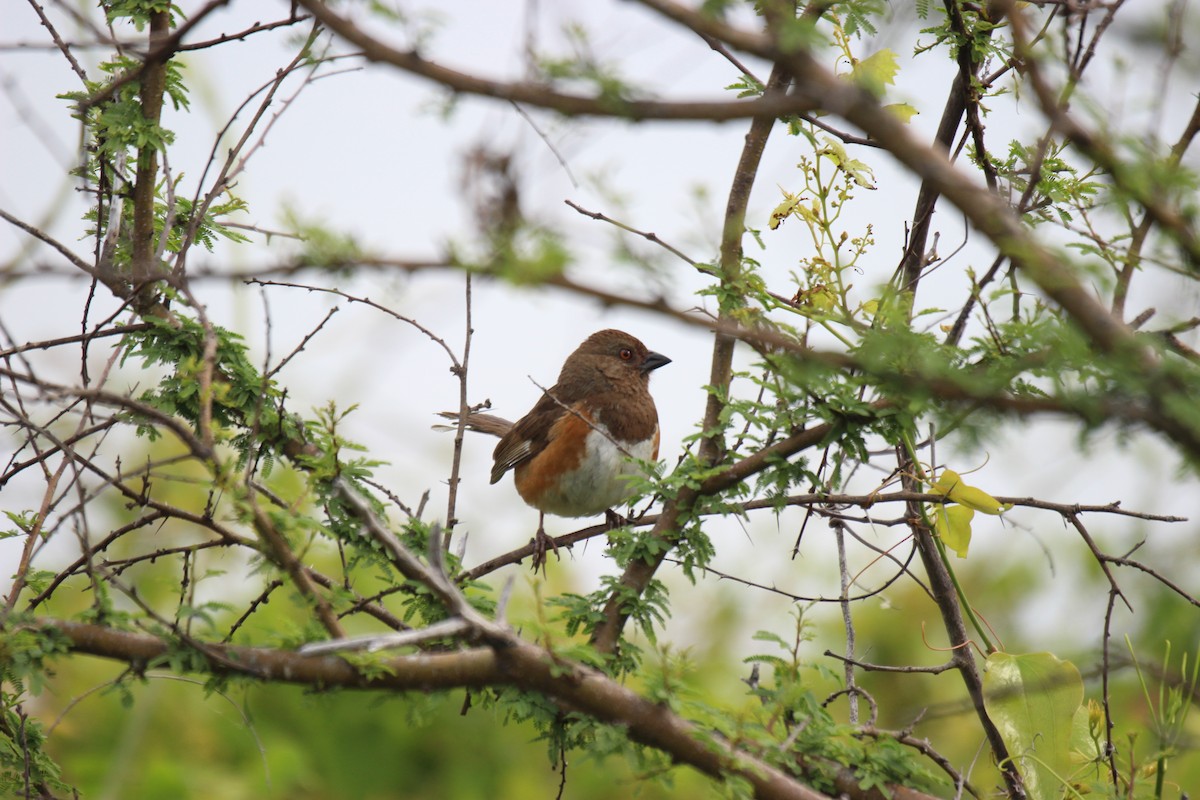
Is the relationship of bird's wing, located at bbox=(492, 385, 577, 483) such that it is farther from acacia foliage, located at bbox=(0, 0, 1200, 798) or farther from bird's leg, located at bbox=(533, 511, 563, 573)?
acacia foliage, located at bbox=(0, 0, 1200, 798)

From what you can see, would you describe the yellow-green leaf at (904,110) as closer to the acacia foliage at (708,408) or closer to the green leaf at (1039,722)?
the acacia foliage at (708,408)

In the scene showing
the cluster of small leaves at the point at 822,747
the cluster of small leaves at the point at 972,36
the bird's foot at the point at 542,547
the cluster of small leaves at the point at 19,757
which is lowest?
the cluster of small leaves at the point at 19,757

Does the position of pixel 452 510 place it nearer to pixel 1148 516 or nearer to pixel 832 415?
pixel 832 415

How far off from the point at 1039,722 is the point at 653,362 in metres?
2.60

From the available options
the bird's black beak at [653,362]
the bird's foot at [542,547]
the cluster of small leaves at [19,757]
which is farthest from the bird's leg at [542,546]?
the cluster of small leaves at [19,757]

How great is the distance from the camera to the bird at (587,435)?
4191mm

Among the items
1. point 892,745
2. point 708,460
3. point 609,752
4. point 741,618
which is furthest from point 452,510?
point 741,618

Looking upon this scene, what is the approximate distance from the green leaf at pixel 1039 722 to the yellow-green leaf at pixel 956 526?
0.82ft

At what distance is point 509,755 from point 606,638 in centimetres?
280

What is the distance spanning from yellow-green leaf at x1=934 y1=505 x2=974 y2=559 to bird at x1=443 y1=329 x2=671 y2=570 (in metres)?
1.71

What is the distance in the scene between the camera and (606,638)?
2291mm

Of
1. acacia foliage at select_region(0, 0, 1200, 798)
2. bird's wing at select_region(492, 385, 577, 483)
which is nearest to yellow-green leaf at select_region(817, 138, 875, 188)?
acacia foliage at select_region(0, 0, 1200, 798)

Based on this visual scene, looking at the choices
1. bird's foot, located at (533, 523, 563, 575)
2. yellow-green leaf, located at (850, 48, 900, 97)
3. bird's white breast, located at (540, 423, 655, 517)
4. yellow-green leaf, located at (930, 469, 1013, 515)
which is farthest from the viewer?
bird's white breast, located at (540, 423, 655, 517)

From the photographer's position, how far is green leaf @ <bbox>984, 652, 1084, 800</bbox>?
2.23 meters
